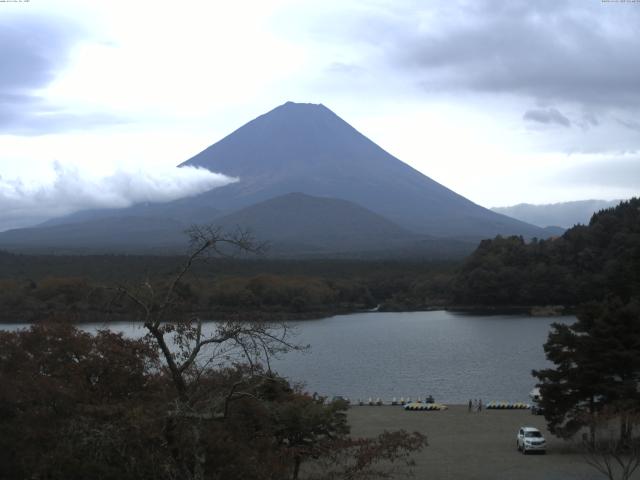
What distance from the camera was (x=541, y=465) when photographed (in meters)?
12.8

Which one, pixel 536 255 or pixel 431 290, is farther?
pixel 431 290

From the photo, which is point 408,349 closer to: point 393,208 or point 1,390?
point 1,390

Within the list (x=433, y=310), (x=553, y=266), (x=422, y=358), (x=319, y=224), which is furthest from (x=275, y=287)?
(x=319, y=224)

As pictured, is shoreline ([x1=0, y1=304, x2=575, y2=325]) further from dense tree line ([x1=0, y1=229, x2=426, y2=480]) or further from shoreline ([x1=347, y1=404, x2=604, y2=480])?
dense tree line ([x1=0, y1=229, x2=426, y2=480])

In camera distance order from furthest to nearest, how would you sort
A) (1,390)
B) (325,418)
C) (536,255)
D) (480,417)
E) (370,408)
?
(536,255) < (370,408) < (480,417) < (325,418) < (1,390)

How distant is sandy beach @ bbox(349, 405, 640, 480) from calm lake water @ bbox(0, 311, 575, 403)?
2.91m

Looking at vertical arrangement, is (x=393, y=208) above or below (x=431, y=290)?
above

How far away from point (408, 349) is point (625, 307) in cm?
1964

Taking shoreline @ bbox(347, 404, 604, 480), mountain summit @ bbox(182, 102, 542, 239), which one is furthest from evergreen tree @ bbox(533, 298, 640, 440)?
mountain summit @ bbox(182, 102, 542, 239)

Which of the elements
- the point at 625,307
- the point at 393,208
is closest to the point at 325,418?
the point at 625,307

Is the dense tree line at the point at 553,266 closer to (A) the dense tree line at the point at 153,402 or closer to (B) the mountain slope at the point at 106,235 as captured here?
(A) the dense tree line at the point at 153,402

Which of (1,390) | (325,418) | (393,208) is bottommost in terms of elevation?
(325,418)

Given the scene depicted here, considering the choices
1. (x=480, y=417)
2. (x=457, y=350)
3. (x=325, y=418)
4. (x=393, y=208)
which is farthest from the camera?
(x=393, y=208)

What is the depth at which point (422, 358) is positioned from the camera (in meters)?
30.3
